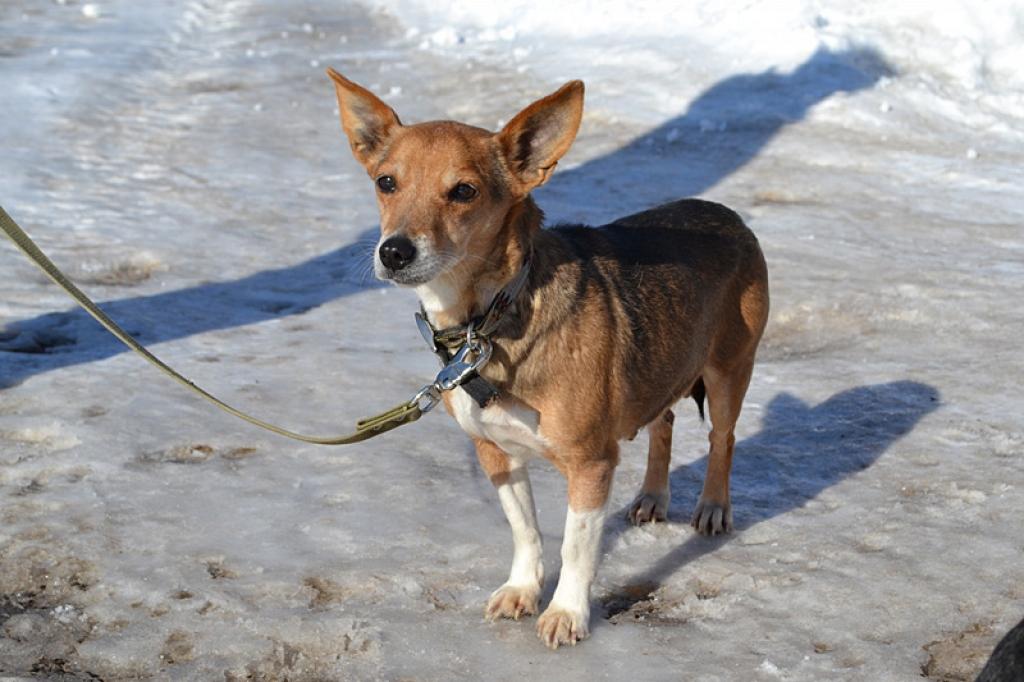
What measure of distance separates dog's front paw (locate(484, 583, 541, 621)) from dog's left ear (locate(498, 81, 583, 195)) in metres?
1.47

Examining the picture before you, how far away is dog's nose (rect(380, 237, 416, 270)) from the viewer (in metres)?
3.67

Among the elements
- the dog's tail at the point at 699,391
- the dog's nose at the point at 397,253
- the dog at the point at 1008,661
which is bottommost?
the dog's tail at the point at 699,391

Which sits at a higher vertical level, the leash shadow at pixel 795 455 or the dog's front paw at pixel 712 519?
the dog's front paw at pixel 712 519

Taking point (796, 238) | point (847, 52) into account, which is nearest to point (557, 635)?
point (796, 238)

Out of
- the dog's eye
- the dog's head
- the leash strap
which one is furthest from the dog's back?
the leash strap

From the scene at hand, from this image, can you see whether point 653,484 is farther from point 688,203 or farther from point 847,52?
point 847,52

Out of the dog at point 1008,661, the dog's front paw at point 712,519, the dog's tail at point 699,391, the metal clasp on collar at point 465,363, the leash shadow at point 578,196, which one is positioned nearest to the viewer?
the dog at point 1008,661

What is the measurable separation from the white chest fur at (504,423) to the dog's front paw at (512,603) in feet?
1.87

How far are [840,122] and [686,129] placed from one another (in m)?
1.56

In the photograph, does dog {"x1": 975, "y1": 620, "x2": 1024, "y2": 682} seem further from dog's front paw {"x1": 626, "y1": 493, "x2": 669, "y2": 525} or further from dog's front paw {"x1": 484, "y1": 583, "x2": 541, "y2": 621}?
dog's front paw {"x1": 626, "y1": 493, "x2": 669, "y2": 525}

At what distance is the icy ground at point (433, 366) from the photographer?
4.18m

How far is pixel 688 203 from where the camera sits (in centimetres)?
527

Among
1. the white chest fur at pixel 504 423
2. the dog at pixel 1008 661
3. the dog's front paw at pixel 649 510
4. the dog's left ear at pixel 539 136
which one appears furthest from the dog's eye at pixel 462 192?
the dog at pixel 1008 661

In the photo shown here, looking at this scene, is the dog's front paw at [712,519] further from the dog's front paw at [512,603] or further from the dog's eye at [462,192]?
the dog's eye at [462,192]
